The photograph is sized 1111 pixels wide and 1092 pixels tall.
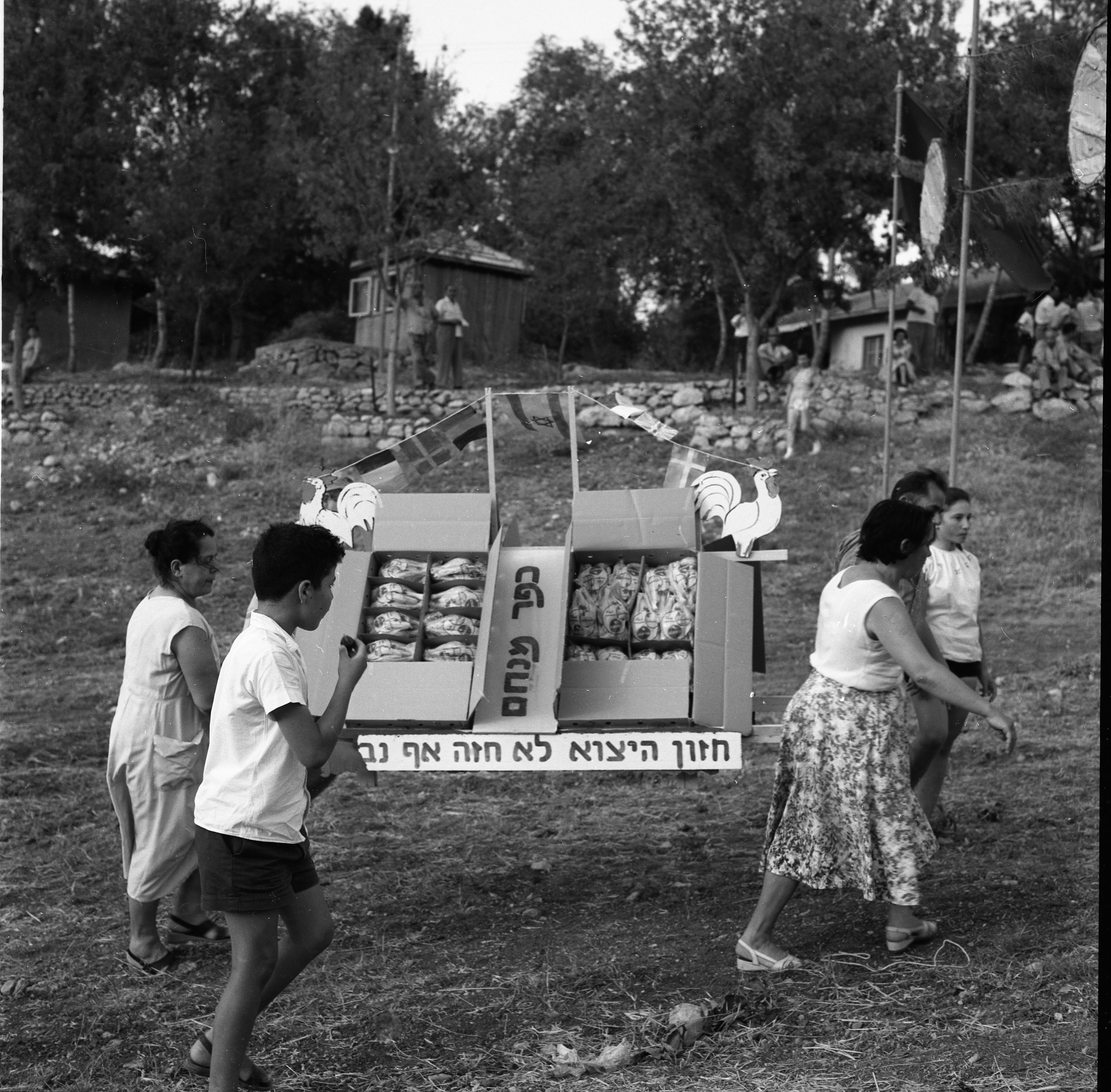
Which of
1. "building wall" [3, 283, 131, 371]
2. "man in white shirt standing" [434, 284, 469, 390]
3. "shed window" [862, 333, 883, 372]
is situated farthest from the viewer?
"building wall" [3, 283, 131, 371]

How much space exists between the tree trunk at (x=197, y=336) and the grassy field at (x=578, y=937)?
16.6 m

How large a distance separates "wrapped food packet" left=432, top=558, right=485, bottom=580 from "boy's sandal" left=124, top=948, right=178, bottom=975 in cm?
173

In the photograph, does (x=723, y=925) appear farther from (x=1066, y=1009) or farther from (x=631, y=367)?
(x=631, y=367)

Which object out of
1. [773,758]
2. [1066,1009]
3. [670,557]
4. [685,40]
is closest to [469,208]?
[685,40]

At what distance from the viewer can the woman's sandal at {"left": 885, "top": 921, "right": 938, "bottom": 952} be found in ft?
14.9

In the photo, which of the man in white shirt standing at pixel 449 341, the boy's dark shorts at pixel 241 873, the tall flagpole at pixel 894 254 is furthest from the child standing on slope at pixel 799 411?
the boy's dark shorts at pixel 241 873

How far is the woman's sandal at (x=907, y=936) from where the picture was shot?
455cm

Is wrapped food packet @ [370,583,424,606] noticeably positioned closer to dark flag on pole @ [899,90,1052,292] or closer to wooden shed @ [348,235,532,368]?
dark flag on pole @ [899,90,1052,292]

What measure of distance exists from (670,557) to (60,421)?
1946 cm

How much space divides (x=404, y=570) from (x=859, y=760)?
2.02 metres

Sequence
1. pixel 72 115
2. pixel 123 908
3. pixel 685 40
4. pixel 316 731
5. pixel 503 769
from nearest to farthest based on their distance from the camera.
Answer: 1. pixel 316 731
2. pixel 503 769
3. pixel 123 908
4. pixel 685 40
5. pixel 72 115

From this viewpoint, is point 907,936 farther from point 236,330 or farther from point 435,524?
point 236,330

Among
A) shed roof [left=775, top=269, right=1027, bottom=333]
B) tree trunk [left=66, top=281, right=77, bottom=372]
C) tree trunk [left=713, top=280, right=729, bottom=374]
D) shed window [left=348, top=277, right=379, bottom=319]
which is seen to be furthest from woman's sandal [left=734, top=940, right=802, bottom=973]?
tree trunk [left=66, top=281, right=77, bottom=372]

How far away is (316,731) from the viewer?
329cm
